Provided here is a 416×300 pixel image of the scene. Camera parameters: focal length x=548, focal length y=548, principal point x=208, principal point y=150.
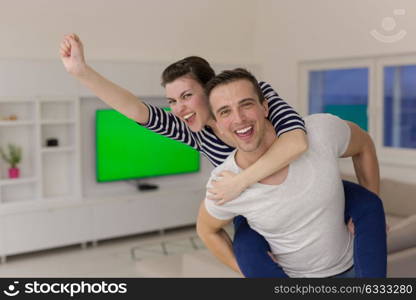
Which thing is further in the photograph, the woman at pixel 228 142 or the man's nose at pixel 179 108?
the man's nose at pixel 179 108

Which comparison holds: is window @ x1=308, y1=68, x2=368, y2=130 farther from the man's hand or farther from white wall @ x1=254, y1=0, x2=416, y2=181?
the man's hand

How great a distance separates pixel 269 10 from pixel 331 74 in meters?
1.15

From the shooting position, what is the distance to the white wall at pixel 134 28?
5344 mm

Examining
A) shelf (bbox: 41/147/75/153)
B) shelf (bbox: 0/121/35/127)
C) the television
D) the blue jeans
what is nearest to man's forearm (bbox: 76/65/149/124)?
the blue jeans

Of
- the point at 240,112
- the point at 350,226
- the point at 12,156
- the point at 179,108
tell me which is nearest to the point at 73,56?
the point at 179,108

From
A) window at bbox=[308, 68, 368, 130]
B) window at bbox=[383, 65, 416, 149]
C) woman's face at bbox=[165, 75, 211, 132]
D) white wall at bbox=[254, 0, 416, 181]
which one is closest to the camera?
woman's face at bbox=[165, 75, 211, 132]

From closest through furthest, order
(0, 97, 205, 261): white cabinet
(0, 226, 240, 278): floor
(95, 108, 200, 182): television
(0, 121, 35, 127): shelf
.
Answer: (0, 226, 240, 278): floor < (0, 121, 35, 127): shelf < (0, 97, 205, 261): white cabinet < (95, 108, 200, 182): television

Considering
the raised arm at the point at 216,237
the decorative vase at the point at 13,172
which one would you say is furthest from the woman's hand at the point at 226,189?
the decorative vase at the point at 13,172

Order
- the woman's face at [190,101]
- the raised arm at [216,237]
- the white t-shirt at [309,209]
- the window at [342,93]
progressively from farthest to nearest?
the window at [342,93] < the woman's face at [190,101] < the raised arm at [216,237] < the white t-shirt at [309,209]

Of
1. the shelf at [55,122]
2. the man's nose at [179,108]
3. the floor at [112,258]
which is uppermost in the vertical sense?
the man's nose at [179,108]

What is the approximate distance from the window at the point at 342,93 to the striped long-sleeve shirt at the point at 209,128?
4.49 metres

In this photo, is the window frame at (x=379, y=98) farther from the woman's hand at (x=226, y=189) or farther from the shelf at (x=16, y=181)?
the woman's hand at (x=226, y=189)

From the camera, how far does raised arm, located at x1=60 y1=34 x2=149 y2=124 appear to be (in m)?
1.61

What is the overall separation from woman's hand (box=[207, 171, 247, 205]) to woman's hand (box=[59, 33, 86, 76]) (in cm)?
52
